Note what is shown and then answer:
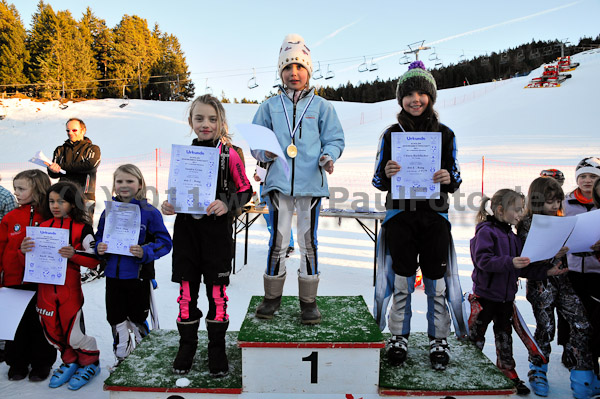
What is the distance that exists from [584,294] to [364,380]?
186 cm

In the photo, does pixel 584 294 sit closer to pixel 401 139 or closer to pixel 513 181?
pixel 401 139

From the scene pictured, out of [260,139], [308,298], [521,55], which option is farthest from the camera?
[521,55]

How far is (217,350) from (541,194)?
2.59 meters

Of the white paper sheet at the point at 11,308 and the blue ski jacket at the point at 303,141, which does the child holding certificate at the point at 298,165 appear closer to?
the blue ski jacket at the point at 303,141

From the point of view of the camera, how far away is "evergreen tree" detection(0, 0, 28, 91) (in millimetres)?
34938

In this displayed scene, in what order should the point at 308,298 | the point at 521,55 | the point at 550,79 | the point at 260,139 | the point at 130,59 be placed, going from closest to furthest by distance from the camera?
the point at 260,139
the point at 308,298
the point at 550,79
the point at 130,59
the point at 521,55

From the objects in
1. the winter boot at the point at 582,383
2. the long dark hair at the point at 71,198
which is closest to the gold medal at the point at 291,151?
the long dark hair at the point at 71,198

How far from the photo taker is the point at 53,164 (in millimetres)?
4516

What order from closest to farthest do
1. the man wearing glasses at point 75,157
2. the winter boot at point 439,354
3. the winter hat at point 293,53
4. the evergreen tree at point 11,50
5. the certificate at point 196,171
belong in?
the certificate at point 196,171 < the winter boot at point 439,354 < the winter hat at point 293,53 < the man wearing glasses at point 75,157 < the evergreen tree at point 11,50

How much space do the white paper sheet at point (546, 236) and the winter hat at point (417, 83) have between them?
1080 millimetres

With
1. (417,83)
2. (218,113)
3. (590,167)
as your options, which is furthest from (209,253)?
(590,167)

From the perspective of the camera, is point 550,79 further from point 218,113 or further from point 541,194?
point 218,113

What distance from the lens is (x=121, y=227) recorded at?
9.06 ft

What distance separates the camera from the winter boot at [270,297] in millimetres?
2711
